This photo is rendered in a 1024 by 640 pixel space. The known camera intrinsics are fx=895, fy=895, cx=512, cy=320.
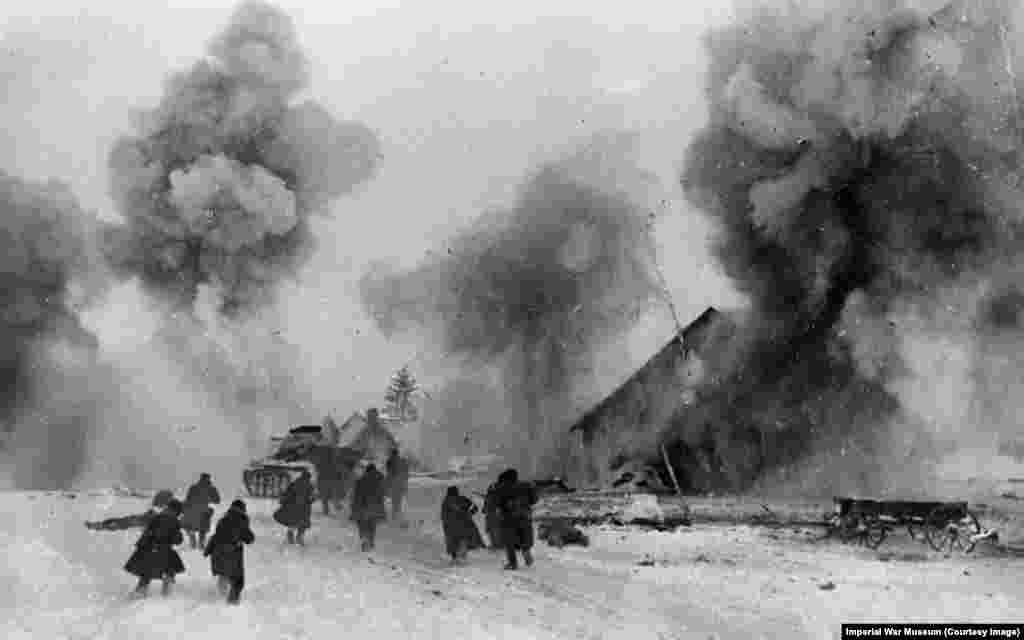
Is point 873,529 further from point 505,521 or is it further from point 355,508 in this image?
point 355,508

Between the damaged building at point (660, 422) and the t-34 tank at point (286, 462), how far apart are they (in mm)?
7484

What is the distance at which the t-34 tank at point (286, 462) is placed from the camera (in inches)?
965

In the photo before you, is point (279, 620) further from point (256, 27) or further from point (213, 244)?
point (213, 244)

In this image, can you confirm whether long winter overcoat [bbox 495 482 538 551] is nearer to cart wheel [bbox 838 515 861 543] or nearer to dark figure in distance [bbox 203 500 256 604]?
dark figure in distance [bbox 203 500 256 604]

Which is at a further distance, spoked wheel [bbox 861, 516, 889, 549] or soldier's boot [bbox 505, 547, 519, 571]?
spoked wheel [bbox 861, 516, 889, 549]

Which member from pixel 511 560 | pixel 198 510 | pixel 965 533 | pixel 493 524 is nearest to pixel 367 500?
pixel 493 524

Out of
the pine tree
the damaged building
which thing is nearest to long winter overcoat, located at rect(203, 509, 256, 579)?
the damaged building

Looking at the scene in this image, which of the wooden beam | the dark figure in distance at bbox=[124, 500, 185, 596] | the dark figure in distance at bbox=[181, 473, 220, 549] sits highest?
the wooden beam

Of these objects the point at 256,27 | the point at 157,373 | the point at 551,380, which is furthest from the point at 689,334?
the point at 157,373

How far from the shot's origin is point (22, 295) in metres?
29.0

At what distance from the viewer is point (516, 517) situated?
11969 millimetres

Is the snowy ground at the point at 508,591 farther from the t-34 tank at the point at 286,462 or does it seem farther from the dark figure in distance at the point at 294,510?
the t-34 tank at the point at 286,462

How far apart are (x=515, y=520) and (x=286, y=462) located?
574 inches

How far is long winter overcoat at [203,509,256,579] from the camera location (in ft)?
30.8
